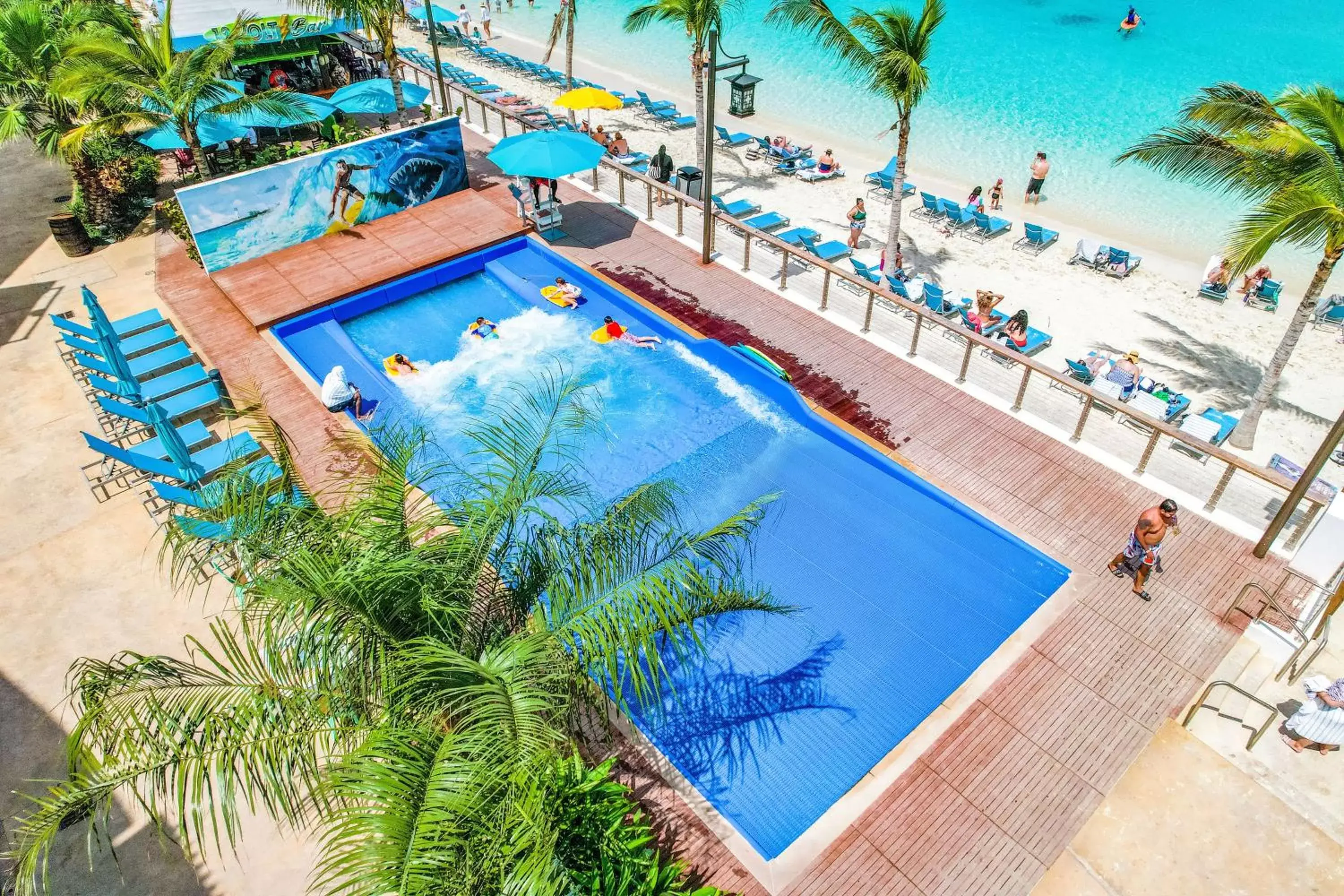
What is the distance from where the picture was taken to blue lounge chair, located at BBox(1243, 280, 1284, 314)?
55.8 ft

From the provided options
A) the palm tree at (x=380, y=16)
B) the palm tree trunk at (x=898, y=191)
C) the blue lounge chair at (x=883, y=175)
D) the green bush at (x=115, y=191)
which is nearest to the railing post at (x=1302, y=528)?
the palm tree trunk at (x=898, y=191)

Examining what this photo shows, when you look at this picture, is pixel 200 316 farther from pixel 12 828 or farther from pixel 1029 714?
pixel 1029 714

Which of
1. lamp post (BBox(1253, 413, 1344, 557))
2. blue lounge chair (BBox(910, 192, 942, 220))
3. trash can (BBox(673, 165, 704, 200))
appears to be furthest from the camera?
blue lounge chair (BBox(910, 192, 942, 220))

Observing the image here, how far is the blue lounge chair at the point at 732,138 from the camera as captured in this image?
934 inches

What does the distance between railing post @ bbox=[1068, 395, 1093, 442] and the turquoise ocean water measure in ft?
40.0

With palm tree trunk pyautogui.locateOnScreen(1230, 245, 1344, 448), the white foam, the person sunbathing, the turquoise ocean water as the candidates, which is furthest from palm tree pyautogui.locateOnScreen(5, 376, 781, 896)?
the turquoise ocean water

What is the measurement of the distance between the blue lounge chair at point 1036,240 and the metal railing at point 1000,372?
18.9 ft

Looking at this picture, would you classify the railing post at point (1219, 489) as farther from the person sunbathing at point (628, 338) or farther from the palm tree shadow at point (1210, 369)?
the person sunbathing at point (628, 338)

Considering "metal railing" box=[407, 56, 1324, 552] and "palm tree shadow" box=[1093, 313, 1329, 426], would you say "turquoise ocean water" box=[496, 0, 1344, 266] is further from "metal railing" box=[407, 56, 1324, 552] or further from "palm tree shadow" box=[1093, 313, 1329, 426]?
"metal railing" box=[407, 56, 1324, 552]

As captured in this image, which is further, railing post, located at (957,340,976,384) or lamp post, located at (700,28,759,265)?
lamp post, located at (700,28,759,265)

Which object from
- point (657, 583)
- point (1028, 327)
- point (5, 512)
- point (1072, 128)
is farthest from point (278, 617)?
point (1072, 128)

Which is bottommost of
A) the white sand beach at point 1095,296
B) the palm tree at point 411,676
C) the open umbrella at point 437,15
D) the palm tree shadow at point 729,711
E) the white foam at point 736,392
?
the white sand beach at point 1095,296

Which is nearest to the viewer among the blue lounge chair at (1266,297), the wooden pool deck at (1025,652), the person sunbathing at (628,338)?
the wooden pool deck at (1025,652)

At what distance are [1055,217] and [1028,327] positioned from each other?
23.1 feet
